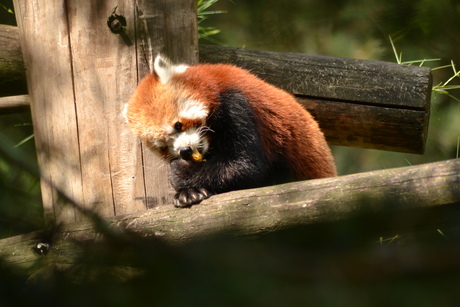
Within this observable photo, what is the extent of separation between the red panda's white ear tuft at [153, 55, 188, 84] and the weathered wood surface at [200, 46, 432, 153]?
0.49m

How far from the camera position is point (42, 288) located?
53 cm

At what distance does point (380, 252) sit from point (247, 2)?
0.71m

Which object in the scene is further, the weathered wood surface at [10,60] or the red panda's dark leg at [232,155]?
the weathered wood surface at [10,60]

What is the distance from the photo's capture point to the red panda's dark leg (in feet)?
7.13

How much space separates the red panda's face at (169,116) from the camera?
2.18m

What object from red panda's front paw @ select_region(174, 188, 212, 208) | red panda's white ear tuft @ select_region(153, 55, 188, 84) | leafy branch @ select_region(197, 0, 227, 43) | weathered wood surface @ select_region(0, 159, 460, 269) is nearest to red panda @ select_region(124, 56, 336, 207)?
red panda's white ear tuft @ select_region(153, 55, 188, 84)

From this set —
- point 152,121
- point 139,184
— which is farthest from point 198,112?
point 139,184

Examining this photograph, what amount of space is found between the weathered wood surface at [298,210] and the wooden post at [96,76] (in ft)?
1.34

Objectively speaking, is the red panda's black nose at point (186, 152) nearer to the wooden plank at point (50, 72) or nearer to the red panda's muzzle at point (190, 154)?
the red panda's muzzle at point (190, 154)

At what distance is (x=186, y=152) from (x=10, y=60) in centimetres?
93

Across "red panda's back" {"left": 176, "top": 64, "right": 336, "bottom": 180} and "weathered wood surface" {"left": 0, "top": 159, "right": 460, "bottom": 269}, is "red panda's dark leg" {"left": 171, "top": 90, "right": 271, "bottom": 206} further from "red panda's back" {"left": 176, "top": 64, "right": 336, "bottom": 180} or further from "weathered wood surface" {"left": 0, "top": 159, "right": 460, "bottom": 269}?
"weathered wood surface" {"left": 0, "top": 159, "right": 460, "bottom": 269}

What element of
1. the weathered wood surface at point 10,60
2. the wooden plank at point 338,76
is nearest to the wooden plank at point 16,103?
the weathered wood surface at point 10,60

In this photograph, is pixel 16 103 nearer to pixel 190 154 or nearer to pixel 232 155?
pixel 190 154

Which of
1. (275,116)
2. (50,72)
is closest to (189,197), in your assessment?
(275,116)
